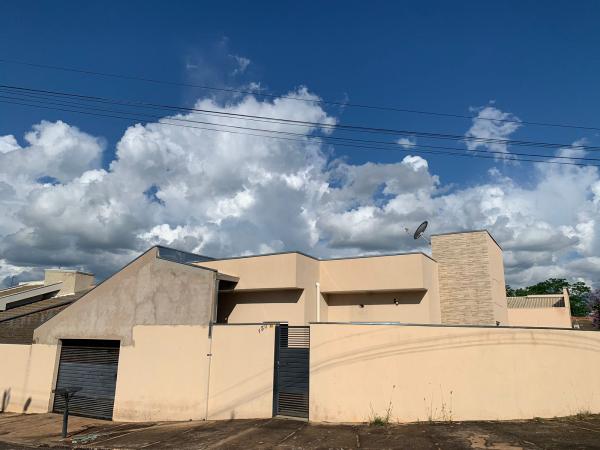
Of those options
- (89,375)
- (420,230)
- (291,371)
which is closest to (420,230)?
(420,230)

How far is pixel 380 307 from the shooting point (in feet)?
54.5

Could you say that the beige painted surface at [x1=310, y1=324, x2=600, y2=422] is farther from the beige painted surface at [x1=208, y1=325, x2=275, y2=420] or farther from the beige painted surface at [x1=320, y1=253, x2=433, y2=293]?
the beige painted surface at [x1=320, y1=253, x2=433, y2=293]

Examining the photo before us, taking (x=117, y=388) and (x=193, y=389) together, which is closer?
(x=193, y=389)

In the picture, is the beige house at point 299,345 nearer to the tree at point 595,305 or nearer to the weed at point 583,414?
the weed at point 583,414

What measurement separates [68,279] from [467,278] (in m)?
24.1

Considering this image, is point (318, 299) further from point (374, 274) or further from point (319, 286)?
point (374, 274)

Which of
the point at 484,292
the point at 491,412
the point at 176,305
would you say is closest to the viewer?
the point at 491,412

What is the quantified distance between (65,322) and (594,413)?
16.2 m

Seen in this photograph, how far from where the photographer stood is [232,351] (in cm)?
1200

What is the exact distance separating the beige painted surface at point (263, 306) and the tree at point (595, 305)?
59.5 ft

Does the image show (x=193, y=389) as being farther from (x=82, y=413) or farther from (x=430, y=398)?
(x=430, y=398)

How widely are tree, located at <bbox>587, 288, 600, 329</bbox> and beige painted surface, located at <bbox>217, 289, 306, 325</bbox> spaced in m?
18.1

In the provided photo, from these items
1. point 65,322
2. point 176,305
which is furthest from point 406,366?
point 65,322

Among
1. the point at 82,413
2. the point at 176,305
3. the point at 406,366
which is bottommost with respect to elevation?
the point at 82,413
